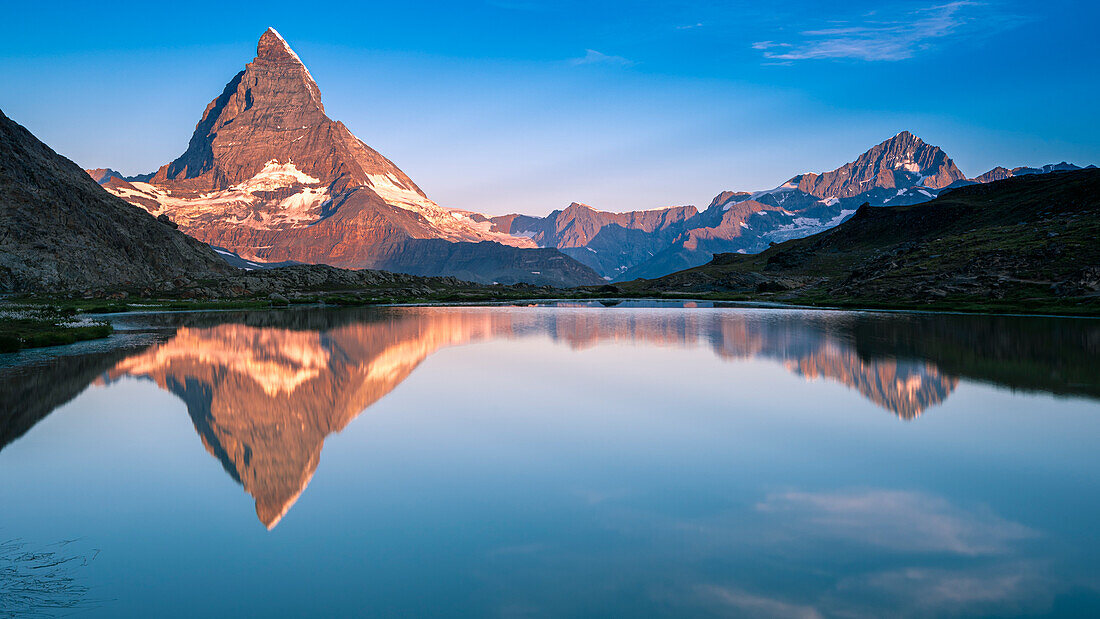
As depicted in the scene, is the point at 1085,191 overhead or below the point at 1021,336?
overhead

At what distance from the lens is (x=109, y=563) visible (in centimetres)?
1009

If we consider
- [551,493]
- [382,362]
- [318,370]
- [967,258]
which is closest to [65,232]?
[382,362]

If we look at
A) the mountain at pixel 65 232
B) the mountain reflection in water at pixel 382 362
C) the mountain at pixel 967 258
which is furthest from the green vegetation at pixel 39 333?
the mountain at pixel 967 258

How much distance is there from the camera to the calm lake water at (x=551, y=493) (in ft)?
29.7

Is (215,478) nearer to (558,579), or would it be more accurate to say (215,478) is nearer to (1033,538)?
(558,579)

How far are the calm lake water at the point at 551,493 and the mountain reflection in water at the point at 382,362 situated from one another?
0.23 metres

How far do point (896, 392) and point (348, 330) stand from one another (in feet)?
146

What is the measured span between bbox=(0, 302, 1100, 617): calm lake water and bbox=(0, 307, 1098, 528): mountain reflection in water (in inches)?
9.1

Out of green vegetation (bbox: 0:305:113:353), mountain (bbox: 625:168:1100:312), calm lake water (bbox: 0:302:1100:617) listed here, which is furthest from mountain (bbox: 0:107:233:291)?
mountain (bbox: 625:168:1100:312)

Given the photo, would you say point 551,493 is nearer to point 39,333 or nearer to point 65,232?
point 39,333

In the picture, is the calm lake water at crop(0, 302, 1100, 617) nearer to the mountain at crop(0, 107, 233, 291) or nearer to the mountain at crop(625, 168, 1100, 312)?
the mountain at crop(625, 168, 1100, 312)

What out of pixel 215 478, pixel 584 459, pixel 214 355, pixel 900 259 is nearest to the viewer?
pixel 215 478

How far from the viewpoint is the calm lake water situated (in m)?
9.06

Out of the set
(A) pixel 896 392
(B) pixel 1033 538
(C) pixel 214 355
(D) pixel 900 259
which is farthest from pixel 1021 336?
(D) pixel 900 259
